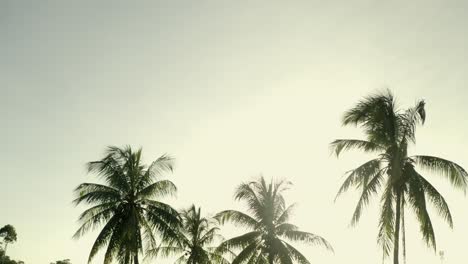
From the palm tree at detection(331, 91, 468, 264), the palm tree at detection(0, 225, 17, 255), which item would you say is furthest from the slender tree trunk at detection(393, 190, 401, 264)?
the palm tree at detection(0, 225, 17, 255)

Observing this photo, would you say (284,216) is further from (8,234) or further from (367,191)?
(8,234)

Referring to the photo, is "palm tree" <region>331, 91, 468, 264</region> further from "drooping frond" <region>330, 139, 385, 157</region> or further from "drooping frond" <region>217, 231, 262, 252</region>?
"drooping frond" <region>217, 231, 262, 252</region>

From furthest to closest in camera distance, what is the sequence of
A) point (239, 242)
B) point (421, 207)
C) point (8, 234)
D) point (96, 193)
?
point (8, 234) < point (239, 242) < point (96, 193) < point (421, 207)

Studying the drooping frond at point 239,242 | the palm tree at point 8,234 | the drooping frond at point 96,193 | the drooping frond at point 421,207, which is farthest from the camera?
the palm tree at point 8,234

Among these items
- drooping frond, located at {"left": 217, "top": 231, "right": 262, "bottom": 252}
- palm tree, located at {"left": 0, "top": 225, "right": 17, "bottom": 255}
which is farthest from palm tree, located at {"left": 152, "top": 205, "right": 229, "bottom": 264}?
palm tree, located at {"left": 0, "top": 225, "right": 17, "bottom": 255}

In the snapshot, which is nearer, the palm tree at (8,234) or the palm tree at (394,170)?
the palm tree at (394,170)

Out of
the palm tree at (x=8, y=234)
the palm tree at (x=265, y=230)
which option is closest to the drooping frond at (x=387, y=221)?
the palm tree at (x=265, y=230)

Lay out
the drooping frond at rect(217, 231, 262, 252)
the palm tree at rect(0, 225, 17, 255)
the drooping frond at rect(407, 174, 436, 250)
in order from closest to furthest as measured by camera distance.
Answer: the drooping frond at rect(407, 174, 436, 250), the drooping frond at rect(217, 231, 262, 252), the palm tree at rect(0, 225, 17, 255)

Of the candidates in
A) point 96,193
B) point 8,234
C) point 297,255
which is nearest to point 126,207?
point 96,193

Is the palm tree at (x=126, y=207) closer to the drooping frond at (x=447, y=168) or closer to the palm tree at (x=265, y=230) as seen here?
the palm tree at (x=265, y=230)

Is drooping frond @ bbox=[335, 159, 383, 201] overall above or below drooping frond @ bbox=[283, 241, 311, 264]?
above

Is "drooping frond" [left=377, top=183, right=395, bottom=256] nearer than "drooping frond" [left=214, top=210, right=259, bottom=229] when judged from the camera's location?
Yes

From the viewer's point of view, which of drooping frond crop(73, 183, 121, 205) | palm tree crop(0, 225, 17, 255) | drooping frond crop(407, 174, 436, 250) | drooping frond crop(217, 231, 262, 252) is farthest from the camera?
palm tree crop(0, 225, 17, 255)

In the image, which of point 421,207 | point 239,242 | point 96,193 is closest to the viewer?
point 421,207
